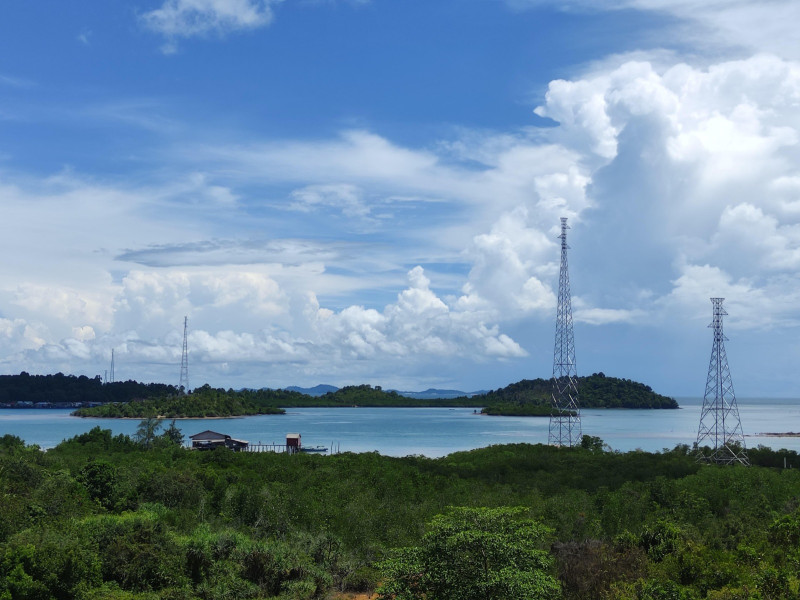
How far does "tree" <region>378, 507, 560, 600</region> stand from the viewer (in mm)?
17891

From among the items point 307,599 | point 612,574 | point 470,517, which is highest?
point 470,517

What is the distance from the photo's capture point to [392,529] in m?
30.6

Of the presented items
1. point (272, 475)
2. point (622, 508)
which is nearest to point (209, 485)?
point (272, 475)

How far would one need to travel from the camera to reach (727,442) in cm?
5738

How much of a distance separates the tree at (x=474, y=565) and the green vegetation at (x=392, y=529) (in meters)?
0.05

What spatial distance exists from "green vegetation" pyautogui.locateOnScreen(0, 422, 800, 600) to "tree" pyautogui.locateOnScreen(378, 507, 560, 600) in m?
0.05

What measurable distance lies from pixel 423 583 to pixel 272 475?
2567cm

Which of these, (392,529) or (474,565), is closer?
(474,565)

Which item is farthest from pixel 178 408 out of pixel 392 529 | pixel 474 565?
pixel 474 565

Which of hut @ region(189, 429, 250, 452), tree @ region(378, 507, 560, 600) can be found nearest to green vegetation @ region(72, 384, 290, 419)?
hut @ region(189, 429, 250, 452)

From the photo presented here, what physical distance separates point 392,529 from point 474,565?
1239 centimetres

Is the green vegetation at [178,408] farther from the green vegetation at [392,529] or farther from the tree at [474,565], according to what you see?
the tree at [474,565]

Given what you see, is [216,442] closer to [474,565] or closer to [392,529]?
[392,529]

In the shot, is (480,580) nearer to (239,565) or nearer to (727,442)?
(239,565)
